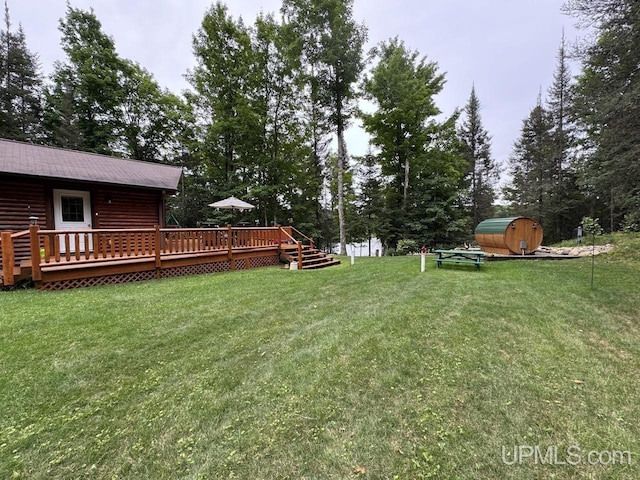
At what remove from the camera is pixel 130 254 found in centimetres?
660

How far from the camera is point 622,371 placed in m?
2.76

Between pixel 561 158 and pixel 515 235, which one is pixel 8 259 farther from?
pixel 561 158

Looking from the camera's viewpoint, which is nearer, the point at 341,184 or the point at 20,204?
the point at 20,204

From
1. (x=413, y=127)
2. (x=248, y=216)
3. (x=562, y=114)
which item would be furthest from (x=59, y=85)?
(x=562, y=114)

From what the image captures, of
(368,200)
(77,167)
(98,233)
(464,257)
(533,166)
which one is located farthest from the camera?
(533,166)

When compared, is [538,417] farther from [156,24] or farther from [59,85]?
[59,85]

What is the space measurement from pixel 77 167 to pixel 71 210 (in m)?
1.38

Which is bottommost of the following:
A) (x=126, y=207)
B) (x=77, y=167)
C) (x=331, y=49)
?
(x=126, y=207)

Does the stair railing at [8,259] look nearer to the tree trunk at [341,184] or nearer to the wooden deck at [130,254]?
the wooden deck at [130,254]

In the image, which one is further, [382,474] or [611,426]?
[611,426]

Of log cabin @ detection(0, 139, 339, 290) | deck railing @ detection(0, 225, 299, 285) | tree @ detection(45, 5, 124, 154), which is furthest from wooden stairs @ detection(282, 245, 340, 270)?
tree @ detection(45, 5, 124, 154)

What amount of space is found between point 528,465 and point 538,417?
54 cm

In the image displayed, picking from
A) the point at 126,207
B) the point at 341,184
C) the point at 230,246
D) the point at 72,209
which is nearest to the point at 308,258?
the point at 230,246

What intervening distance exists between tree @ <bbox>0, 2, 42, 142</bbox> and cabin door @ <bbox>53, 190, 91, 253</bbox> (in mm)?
14868
